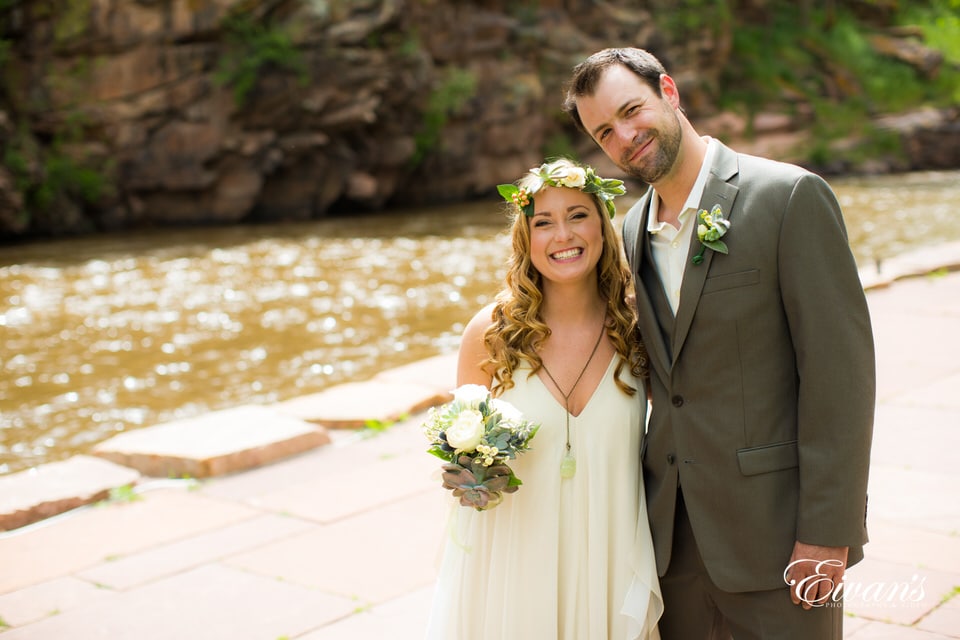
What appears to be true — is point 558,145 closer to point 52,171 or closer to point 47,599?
point 52,171

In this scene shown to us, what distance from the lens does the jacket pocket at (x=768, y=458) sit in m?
2.84

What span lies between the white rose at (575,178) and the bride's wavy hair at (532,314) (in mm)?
84

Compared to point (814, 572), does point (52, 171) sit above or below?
below

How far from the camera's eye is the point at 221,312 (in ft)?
41.7

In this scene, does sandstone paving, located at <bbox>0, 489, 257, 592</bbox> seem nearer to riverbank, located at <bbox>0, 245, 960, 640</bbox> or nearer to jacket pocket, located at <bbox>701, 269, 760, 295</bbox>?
riverbank, located at <bbox>0, 245, 960, 640</bbox>

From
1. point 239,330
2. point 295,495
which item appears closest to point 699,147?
point 295,495

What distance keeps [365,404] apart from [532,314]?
4.13 meters

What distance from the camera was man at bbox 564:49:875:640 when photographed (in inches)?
107

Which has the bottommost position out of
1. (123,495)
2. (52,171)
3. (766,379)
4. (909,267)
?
(909,267)

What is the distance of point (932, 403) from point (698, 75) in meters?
24.5

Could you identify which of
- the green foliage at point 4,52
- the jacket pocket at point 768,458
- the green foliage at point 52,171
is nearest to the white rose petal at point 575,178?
the jacket pocket at point 768,458

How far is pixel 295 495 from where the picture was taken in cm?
577

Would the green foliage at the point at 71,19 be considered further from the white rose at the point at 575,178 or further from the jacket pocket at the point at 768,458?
the jacket pocket at the point at 768,458

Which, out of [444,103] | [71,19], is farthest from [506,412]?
[444,103]
